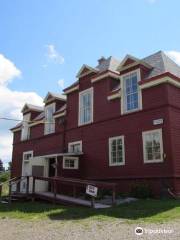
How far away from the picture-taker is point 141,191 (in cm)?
1552

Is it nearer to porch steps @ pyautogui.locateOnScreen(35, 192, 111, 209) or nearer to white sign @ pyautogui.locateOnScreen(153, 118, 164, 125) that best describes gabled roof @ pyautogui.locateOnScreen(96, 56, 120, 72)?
white sign @ pyautogui.locateOnScreen(153, 118, 164, 125)

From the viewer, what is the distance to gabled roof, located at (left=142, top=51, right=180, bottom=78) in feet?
57.5

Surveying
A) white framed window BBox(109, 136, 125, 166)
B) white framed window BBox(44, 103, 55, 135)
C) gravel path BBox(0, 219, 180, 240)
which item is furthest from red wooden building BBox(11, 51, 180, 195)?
gravel path BBox(0, 219, 180, 240)

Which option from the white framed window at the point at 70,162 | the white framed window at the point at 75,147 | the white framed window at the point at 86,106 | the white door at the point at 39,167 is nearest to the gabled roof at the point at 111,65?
the white framed window at the point at 86,106

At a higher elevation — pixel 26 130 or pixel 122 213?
pixel 26 130

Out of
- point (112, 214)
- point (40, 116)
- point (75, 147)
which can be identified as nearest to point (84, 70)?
point (75, 147)

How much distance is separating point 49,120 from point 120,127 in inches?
358

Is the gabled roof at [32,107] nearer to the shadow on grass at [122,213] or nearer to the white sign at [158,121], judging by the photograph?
the white sign at [158,121]

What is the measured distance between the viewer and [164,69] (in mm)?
17312

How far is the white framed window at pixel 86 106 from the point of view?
21.0 meters

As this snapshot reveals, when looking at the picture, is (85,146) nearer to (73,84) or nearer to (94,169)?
(94,169)

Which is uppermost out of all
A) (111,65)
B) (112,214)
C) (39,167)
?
(111,65)

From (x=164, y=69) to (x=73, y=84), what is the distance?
26.1 ft

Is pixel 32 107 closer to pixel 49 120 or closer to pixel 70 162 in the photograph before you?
pixel 49 120
